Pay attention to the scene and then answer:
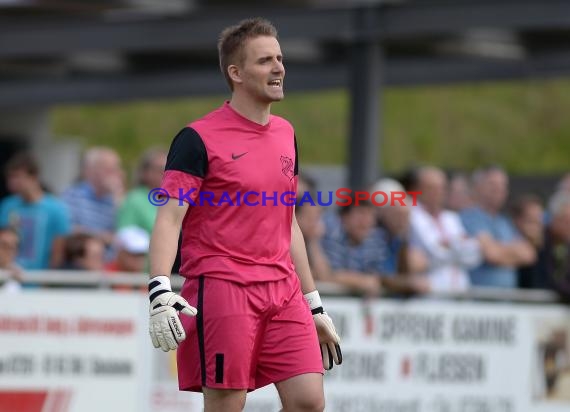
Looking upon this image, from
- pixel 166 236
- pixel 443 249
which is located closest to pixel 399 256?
pixel 443 249

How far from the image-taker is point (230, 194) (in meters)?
6.54

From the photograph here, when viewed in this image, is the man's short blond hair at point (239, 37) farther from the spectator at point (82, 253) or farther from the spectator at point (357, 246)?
the spectator at point (357, 246)

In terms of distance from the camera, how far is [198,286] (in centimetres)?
657

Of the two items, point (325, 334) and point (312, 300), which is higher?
point (312, 300)

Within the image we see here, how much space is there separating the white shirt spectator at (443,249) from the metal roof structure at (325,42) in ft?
6.75

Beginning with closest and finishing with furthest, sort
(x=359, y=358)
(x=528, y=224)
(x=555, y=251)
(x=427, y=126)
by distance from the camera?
1. (x=359, y=358)
2. (x=555, y=251)
3. (x=528, y=224)
4. (x=427, y=126)

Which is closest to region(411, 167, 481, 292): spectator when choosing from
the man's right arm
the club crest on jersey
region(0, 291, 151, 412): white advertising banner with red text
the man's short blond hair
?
region(0, 291, 151, 412): white advertising banner with red text

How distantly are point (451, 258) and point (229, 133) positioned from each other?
5323 millimetres

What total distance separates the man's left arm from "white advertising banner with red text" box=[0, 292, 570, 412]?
3.44m

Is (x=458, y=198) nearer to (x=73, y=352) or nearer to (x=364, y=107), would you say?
(x=364, y=107)

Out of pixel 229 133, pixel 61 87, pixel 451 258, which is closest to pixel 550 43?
pixel 451 258

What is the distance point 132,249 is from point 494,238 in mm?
3450

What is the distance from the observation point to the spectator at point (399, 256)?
11.1m

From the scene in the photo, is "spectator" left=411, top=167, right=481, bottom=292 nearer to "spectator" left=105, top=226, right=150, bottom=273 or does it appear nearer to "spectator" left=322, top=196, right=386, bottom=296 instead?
"spectator" left=322, top=196, right=386, bottom=296
